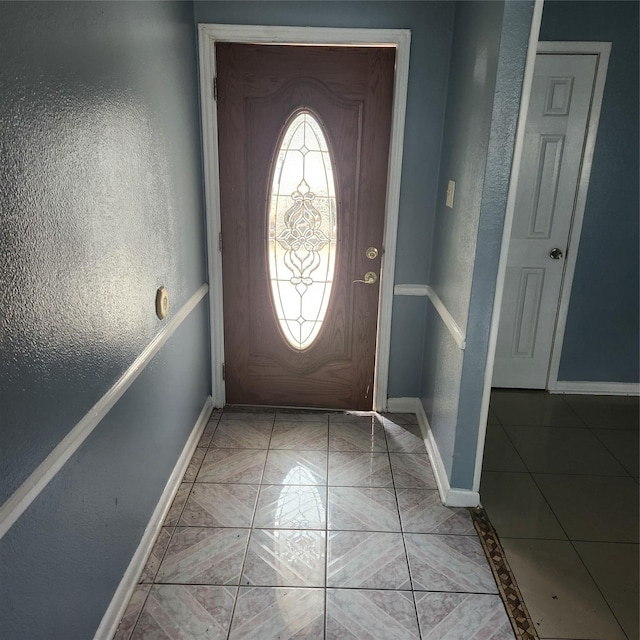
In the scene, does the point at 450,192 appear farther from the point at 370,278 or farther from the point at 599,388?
the point at 599,388

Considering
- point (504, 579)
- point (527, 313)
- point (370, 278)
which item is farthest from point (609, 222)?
point (504, 579)

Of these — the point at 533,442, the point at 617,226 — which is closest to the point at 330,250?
the point at 533,442

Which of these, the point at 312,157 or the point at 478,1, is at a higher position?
the point at 478,1

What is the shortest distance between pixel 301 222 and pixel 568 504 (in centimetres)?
191

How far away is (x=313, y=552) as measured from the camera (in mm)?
2156

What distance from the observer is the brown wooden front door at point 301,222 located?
2818mm

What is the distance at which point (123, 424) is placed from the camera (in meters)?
1.81

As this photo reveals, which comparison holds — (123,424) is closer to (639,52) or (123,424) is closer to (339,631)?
(339,631)

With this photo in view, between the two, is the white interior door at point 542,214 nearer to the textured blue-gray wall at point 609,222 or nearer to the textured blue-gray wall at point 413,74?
the textured blue-gray wall at point 609,222

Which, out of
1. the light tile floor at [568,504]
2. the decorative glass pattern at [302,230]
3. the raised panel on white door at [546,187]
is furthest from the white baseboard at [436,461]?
the raised panel on white door at [546,187]

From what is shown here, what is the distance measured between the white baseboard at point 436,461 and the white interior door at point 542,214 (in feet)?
2.50

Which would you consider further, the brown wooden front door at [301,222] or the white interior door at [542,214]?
the white interior door at [542,214]

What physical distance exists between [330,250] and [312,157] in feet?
1.65

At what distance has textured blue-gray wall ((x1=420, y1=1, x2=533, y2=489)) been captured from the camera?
1991 mm
